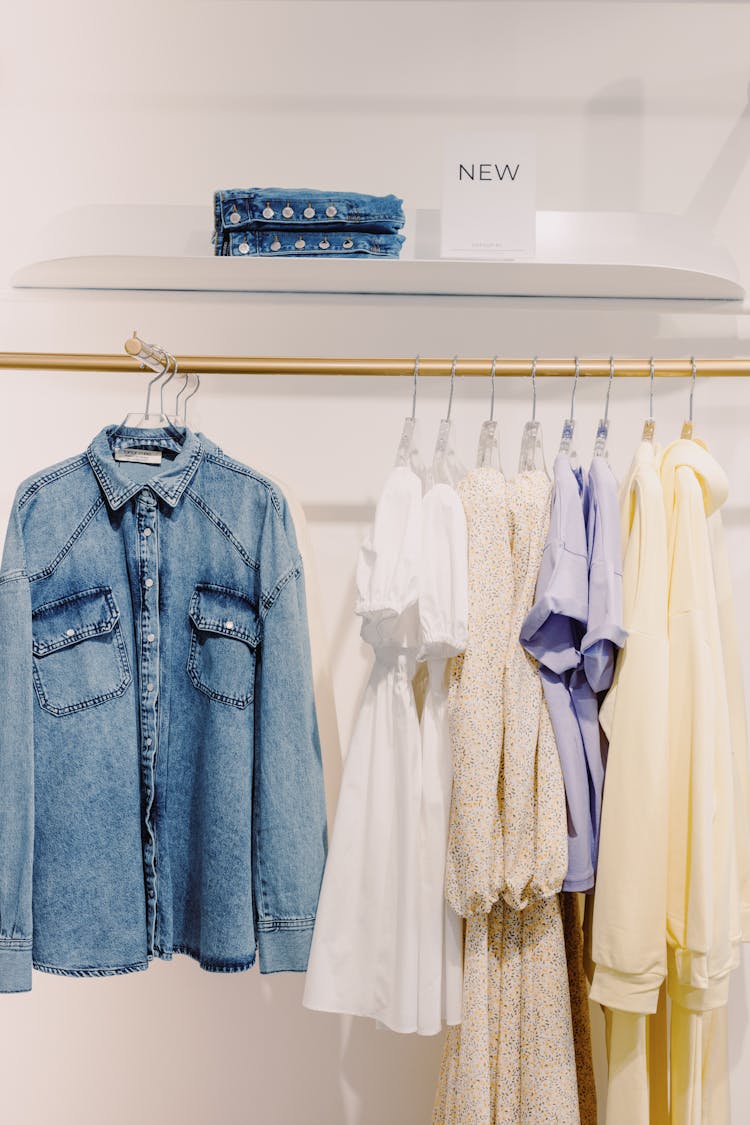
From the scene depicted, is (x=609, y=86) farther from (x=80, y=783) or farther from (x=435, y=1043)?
(x=435, y=1043)

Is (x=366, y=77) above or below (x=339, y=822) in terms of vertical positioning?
above

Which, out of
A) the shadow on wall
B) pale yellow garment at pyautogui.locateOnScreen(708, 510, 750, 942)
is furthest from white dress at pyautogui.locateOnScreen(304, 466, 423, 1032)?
the shadow on wall

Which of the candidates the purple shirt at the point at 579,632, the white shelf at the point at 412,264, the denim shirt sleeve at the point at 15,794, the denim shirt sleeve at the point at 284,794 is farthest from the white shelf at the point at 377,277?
the denim shirt sleeve at the point at 15,794

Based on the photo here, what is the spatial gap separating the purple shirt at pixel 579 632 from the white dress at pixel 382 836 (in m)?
0.20

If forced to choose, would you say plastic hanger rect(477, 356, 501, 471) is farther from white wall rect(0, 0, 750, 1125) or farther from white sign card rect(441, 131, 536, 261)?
white wall rect(0, 0, 750, 1125)

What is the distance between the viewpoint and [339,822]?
1.45 meters

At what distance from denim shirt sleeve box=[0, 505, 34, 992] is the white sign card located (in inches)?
37.0

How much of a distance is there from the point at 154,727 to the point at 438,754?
446 millimetres

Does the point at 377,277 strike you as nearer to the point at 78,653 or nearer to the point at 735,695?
the point at 78,653

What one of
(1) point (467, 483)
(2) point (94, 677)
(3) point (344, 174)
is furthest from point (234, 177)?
(2) point (94, 677)

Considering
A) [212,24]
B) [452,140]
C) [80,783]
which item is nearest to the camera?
[80,783]

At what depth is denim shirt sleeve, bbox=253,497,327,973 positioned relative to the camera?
1.42 metres

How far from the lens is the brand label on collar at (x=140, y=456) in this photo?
1530 millimetres

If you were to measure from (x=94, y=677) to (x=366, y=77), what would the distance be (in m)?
1.34
